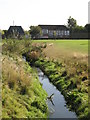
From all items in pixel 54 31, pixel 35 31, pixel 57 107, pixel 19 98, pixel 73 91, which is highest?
pixel 54 31

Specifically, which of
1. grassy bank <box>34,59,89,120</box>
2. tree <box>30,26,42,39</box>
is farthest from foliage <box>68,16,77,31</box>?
grassy bank <box>34,59,89,120</box>

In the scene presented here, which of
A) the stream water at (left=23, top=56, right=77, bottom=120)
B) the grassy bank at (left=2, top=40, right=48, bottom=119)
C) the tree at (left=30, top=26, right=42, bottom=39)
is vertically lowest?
the stream water at (left=23, top=56, right=77, bottom=120)

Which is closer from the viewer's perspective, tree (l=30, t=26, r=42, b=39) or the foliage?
tree (l=30, t=26, r=42, b=39)

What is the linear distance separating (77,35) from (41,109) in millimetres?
92821

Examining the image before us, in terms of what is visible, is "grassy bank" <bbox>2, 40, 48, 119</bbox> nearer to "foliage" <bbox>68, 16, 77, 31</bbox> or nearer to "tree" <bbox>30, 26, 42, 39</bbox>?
"tree" <bbox>30, 26, 42, 39</bbox>

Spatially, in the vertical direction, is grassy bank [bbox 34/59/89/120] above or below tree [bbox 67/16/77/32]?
below

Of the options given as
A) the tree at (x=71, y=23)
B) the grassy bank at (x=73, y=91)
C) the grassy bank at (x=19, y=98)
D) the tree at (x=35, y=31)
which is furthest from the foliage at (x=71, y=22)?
the grassy bank at (x=19, y=98)

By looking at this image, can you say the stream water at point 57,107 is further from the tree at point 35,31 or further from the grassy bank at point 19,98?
the tree at point 35,31

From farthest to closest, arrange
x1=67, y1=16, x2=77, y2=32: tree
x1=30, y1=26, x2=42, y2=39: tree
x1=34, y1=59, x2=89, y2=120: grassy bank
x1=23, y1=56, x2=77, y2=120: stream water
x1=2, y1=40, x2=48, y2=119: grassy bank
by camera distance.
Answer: x1=67, y1=16, x2=77, y2=32: tree < x1=30, y1=26, x2=42, y2=39: tree < x1=23, y1=56, x2=77, y2=120: stream water < x1=34, y1=59, x2=89, y2=120: grassy bank < x1=2, y1=40, x2=48, y2=119: grassy bank

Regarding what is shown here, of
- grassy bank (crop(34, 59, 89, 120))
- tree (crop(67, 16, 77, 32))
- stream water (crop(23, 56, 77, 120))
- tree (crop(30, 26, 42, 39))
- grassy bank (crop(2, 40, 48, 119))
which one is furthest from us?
tree (crop(67, 16, 77, 32))

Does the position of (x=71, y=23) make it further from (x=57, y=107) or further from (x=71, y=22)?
(x=57, y=107)

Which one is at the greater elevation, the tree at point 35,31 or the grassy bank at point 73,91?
the tree at point 35,31

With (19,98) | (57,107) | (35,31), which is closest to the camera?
(19,98)

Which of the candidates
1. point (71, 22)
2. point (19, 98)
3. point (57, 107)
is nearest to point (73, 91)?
point (57, 107)
